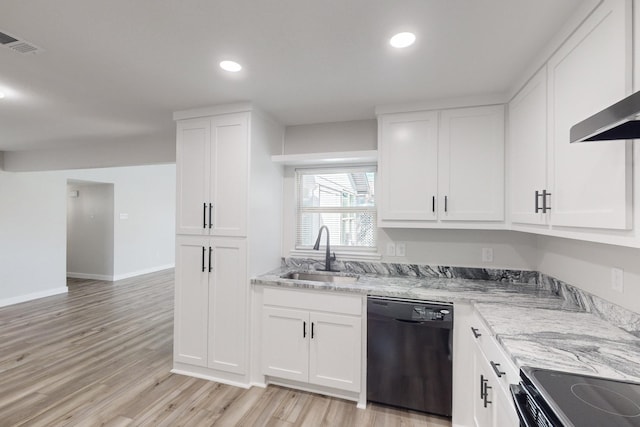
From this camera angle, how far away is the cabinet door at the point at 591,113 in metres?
1.19

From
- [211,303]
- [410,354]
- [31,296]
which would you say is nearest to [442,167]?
[410,354]

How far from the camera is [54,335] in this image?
383 cm

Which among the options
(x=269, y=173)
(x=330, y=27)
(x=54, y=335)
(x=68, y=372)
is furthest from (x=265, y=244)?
(x=54, y=335)

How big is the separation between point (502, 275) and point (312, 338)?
5.47 ft

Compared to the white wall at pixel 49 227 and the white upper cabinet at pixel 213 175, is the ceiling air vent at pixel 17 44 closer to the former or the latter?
the white upper cabinet at pixel 213 175

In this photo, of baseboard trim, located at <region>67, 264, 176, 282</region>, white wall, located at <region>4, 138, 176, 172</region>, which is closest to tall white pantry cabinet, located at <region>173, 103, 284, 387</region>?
white wall, located at <region>4, 138, 176, 172</region>

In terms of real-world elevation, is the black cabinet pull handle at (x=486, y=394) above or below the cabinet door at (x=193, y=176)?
below

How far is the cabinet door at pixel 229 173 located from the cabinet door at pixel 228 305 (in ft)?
0.48

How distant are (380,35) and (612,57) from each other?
989 mm

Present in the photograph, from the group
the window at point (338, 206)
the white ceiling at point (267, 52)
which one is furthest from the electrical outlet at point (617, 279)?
the window at point (338, 206)

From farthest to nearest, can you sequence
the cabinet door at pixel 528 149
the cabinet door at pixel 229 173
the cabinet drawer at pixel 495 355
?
1. the cabinet door at pixel 229 173
2. the cabinet door at pixel 528 149
3. the cabinet drawer at pixel 495 355

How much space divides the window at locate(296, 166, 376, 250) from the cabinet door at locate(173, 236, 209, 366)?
0.99 metres

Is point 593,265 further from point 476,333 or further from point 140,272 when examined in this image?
point 140,272

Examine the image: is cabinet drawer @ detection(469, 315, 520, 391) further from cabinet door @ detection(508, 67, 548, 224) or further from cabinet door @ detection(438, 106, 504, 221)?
cabinet door @ detection(438, 106, 504, 221)
